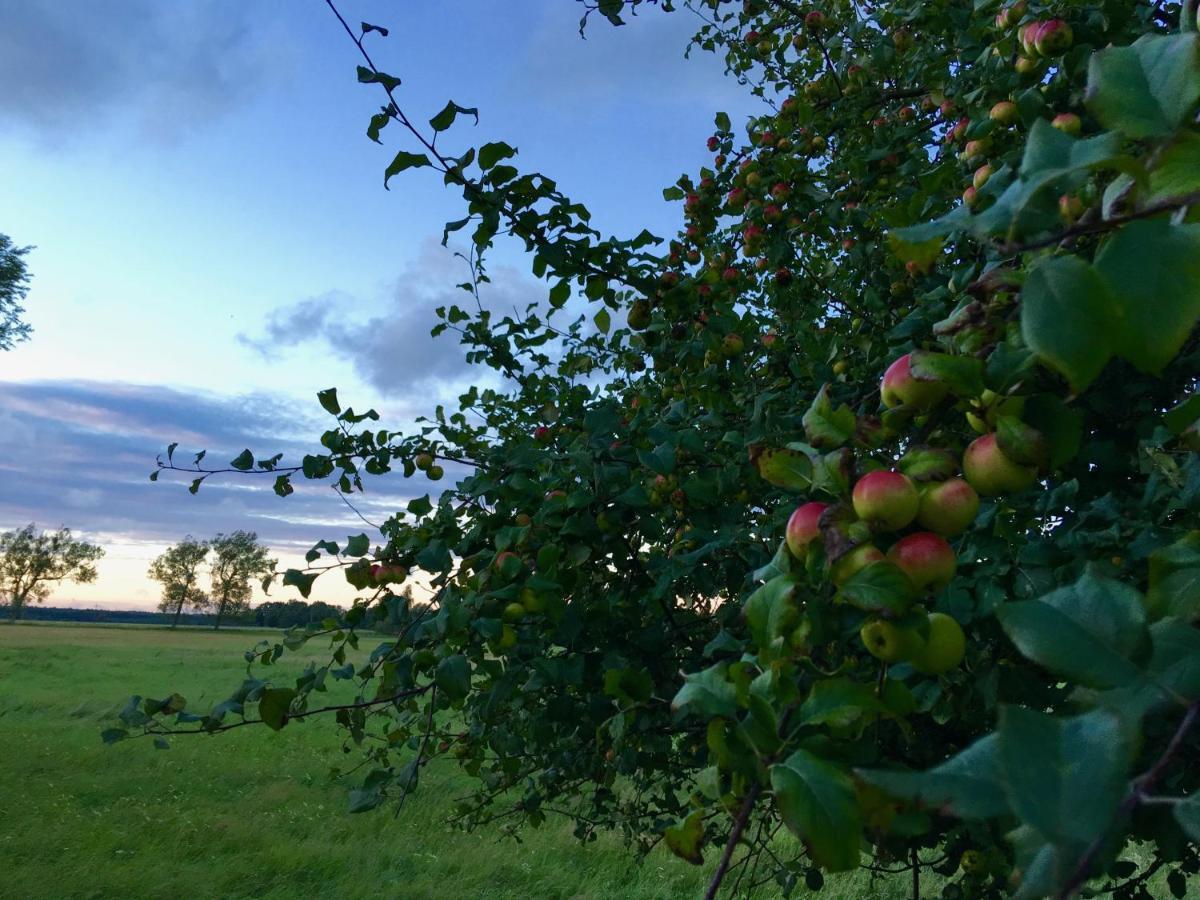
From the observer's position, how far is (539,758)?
371 centimetres

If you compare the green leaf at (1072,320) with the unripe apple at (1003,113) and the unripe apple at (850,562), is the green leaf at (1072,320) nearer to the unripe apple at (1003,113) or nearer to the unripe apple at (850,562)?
the unripe apple at (850,562)

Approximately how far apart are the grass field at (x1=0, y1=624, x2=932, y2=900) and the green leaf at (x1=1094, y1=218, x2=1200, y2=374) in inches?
236

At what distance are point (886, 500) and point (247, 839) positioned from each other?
10.6 meters

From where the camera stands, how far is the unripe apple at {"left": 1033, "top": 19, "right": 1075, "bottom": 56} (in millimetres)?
2266

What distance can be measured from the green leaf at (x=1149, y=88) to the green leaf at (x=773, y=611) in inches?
20.1

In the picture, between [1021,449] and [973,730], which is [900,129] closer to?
[973,730]

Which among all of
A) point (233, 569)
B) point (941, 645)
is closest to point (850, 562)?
point (941, 645)

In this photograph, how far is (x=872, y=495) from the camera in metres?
0.88

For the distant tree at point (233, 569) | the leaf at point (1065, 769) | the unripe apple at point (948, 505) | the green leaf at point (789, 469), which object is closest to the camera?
the leaf at point (1065, 769)

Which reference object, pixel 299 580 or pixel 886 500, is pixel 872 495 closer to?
pixel 886 500

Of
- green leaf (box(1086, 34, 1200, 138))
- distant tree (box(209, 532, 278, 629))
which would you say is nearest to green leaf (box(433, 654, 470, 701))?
green leaf (box(1086, 34, 1200, 138))

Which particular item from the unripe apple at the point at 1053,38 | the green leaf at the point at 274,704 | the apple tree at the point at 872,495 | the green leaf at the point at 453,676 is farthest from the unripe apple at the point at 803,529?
the unripe apple at the point at 1053,38

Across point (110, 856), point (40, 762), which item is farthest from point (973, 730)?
point (40, 762)

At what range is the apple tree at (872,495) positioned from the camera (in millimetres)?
618
